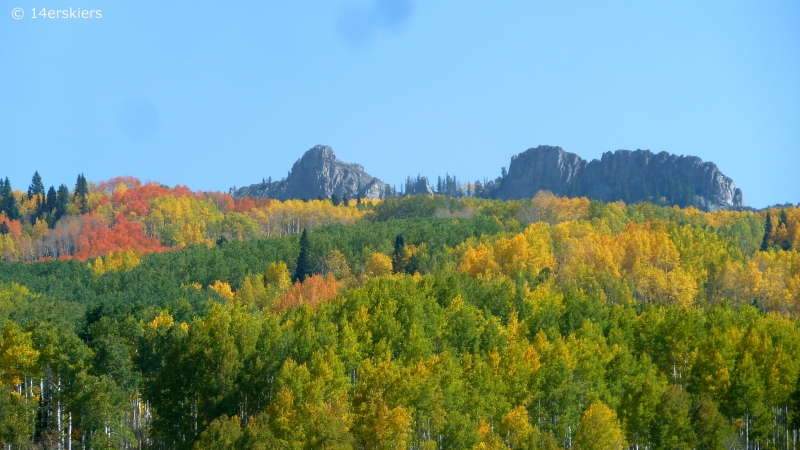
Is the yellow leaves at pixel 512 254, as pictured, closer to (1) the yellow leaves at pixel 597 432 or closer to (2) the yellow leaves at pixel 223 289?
(2) the yellow leaves at pixel 223 289

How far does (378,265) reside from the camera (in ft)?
532

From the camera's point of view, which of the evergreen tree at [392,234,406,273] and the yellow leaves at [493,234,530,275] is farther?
the evergreen tree at [392,234,406,273]

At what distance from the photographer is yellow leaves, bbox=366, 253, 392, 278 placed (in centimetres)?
16075

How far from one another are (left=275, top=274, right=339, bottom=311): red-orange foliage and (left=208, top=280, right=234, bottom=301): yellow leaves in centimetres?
833

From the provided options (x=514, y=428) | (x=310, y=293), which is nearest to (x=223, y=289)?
(x=310, y=293)

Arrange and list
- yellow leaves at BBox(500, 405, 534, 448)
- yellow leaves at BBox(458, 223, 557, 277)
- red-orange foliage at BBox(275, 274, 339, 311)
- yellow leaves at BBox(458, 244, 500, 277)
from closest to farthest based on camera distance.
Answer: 1. yellow leaves at BBox(500, 405, 534, 448)
2. red-orange foliage at BBox(275, 274, 339, 311)
3. yellow leaves at BBox(458, 244, 500, 277)
4. yellow leaves at BBox(458, 223, 557, 277)

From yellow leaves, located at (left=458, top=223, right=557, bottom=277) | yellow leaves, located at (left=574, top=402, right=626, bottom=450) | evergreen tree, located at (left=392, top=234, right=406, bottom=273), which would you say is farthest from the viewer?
evergreen tree, located at (left=392, top=234, right=406, bottom=273)

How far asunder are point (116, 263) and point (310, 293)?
47.6m

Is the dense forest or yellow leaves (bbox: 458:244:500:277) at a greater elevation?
yellow leaves (bbox: 458:244:500:277)

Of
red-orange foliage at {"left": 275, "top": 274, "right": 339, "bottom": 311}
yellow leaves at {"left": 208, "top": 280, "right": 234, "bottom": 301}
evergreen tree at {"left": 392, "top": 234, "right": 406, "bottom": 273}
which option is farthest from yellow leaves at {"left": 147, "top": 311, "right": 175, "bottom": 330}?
evergreen tree at {"left": 392, "top": 234, "right": 406, "bottom": 273}

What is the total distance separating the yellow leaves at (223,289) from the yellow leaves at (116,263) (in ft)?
71.1

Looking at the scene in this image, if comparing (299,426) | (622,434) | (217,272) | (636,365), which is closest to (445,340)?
(636,365)

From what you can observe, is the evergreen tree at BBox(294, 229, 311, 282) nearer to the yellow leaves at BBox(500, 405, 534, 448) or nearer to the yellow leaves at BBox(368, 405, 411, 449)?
the yellow leaves at BBox(500, 405, 534, 448)

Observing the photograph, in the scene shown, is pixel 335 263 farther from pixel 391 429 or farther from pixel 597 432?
pixel 391 429
